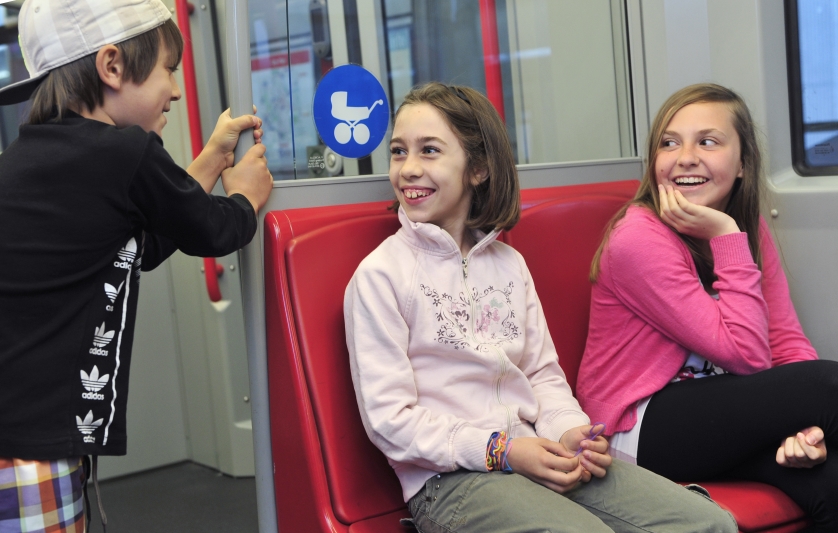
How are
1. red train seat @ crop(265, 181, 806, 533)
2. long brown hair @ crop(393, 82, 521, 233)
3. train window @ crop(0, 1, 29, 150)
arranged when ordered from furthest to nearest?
train window @ crop(0, 1, 29, 150)
long brown hair @ crop(393, 82, 521, 233)
red train seat @ crop(265, 181, 806, 533)

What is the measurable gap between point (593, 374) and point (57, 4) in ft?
3.95

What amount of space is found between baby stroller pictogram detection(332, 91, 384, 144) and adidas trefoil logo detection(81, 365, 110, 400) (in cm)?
66

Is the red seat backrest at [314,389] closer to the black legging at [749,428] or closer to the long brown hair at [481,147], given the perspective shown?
the long brown hair at [481,147]

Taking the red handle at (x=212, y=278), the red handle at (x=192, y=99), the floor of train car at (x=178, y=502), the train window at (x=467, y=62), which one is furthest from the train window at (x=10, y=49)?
the train window at (x=467, y=62)

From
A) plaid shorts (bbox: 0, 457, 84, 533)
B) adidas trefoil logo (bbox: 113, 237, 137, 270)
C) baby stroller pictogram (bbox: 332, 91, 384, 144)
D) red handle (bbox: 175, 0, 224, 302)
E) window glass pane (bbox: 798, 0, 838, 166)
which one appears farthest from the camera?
red handle (bbox: 175, 0, 224, 302)

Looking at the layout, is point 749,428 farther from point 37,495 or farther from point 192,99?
point 192,99

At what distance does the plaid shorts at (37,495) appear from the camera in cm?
123

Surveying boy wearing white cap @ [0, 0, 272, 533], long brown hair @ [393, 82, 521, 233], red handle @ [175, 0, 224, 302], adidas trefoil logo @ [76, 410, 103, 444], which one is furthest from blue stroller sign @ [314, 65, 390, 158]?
red handle @ [175, 0, 224, 302]

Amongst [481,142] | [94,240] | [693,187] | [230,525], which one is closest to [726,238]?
[693,187]

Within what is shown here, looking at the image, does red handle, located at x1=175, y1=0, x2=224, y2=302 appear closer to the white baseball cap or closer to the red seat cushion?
the white baseball cap

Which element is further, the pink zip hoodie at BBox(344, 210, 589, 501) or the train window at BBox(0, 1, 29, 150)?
the train window at BBox(0, 1, 29, 150)

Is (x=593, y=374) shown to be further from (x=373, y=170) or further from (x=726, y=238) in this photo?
(x=373, y=170)

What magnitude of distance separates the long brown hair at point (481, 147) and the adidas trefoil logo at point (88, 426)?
0.75 m

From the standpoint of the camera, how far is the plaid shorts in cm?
123
